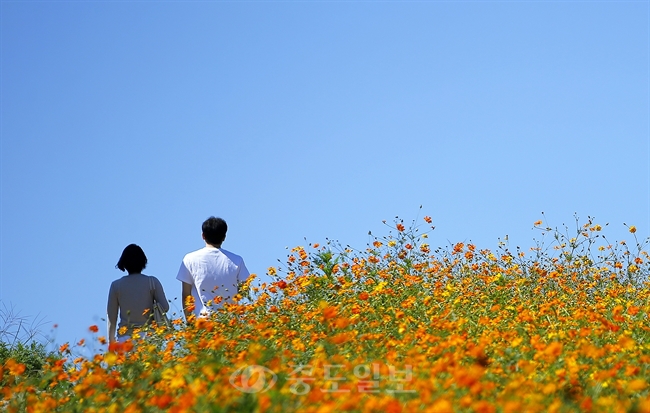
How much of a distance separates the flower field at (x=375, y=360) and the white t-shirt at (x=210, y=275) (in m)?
0.28

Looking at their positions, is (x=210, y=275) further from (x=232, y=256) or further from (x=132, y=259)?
(x=132, y=259)

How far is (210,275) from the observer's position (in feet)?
22.1

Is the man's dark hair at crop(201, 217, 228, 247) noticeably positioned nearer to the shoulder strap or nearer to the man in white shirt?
the man in white shirt

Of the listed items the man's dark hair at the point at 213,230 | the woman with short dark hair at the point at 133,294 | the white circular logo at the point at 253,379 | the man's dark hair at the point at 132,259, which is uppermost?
the man's dark hair at the point at 213,230

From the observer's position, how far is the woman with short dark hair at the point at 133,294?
6.68 m

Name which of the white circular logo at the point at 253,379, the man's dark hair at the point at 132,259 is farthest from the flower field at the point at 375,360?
the man's dark hair at the point at 132,259

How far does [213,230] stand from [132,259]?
66 cm

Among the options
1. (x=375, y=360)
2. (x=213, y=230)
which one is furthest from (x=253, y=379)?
(x=213, y=230)

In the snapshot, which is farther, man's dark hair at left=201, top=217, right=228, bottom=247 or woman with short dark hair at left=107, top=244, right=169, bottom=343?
man's dark hair at left=201, top=217, right=228, bottom=247

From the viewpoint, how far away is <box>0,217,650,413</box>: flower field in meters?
3.03

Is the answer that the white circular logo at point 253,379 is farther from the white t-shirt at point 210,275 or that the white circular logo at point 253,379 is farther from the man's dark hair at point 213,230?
the man's dark hair at point 213,230

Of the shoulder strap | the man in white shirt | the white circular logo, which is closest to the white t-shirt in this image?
the man in white shirt

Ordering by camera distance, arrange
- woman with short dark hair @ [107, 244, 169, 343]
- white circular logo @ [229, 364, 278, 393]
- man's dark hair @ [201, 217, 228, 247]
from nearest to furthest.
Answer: white circular logo @ [229, 364, 278, 393], woman with short dark hair @ [107, 244, 169, 343], man's dark hair @ [201, 217, 228, 247]

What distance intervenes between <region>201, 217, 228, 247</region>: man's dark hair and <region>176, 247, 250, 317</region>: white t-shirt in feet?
0.26
